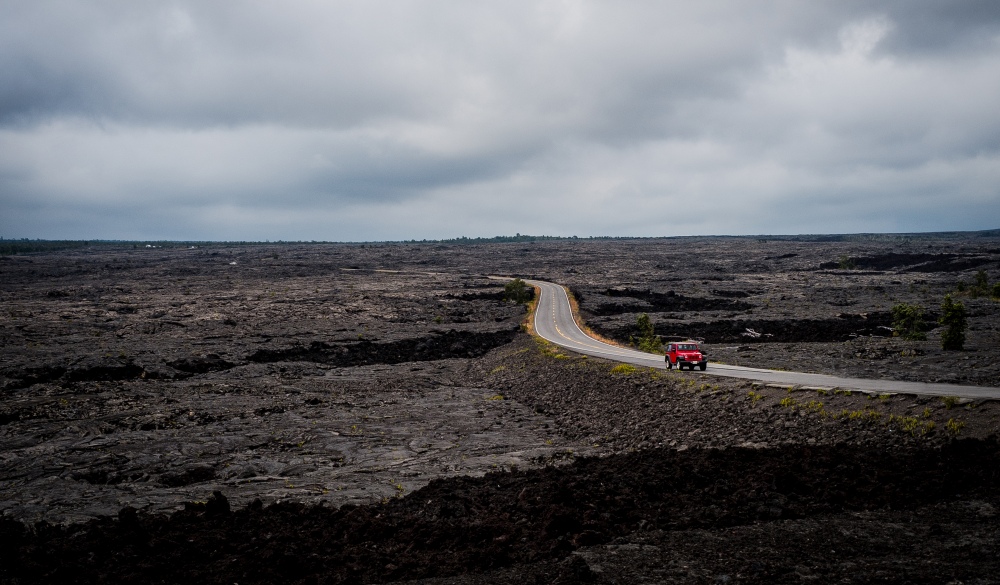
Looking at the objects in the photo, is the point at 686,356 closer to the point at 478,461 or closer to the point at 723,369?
the point at 723,369

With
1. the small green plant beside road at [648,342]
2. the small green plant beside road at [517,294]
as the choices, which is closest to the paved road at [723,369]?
the small green plant beside road at [648,342]

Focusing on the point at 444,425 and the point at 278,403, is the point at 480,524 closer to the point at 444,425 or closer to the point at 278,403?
the point at 444,425

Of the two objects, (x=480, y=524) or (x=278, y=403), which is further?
(x=278, y=403)

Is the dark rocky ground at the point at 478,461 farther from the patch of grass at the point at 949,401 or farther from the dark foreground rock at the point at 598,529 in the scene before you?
the patch of grass at the point at 949,401

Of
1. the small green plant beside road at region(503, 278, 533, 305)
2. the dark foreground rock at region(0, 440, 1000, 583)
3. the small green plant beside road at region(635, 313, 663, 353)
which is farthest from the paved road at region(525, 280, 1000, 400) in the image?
the dark foreground rock at region(0, 440, 1000, 583)

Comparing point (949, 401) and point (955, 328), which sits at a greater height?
point (955, 328)

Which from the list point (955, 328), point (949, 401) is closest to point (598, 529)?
point (949, 401)

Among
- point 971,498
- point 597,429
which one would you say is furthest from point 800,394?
point 971,498
